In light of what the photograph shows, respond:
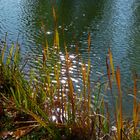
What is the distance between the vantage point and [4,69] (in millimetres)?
4508

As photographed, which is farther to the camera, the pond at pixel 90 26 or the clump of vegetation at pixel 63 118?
the pond at pixel 90 26

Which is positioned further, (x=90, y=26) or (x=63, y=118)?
(x=90, y=26)

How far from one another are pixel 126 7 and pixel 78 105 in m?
14.7

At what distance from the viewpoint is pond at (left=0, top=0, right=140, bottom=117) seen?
11.5 m

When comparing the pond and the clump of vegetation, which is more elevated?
the pond

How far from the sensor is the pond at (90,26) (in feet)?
37.6

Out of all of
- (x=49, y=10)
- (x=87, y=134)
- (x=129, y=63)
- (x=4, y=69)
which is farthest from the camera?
(x=49, y=10)

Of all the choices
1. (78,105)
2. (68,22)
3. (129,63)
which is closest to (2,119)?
(78,105)

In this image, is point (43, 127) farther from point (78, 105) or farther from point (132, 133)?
point (132, 133)

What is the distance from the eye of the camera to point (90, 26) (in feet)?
49.4

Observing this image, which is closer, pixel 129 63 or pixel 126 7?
→ pixel 129 63

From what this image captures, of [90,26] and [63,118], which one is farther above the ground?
[90,26]

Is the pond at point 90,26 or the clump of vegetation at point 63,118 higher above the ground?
the pond at point 90,26

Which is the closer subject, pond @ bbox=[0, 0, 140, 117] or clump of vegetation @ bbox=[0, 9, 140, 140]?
clump of vegetation @ bbox=[0, 9, 140, 140]
